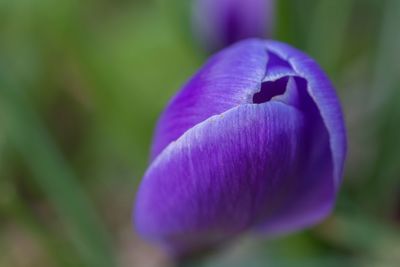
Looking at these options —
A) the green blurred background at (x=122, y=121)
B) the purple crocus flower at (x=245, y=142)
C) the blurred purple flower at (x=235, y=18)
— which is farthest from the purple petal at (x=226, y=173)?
the blurred purple flower at (x=235, y=18)

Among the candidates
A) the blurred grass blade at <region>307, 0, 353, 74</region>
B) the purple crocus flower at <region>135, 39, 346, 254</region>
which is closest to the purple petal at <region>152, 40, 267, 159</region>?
the purple crocus flower at <region>135, 39, 346, 254</region>

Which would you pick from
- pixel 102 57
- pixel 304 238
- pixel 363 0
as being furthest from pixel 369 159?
pixel 102 57

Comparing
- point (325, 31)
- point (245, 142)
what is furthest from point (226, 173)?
point (325, 31)

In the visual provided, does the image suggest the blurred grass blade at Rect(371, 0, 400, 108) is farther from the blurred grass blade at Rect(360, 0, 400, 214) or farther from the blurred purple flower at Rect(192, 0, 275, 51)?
the blurred purple flower at Rect(192, 0, 275, 51)

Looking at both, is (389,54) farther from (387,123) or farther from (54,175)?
(54,175)

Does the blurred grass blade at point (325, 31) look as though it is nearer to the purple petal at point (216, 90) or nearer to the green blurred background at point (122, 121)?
the green blurred background at point (122, 121)
